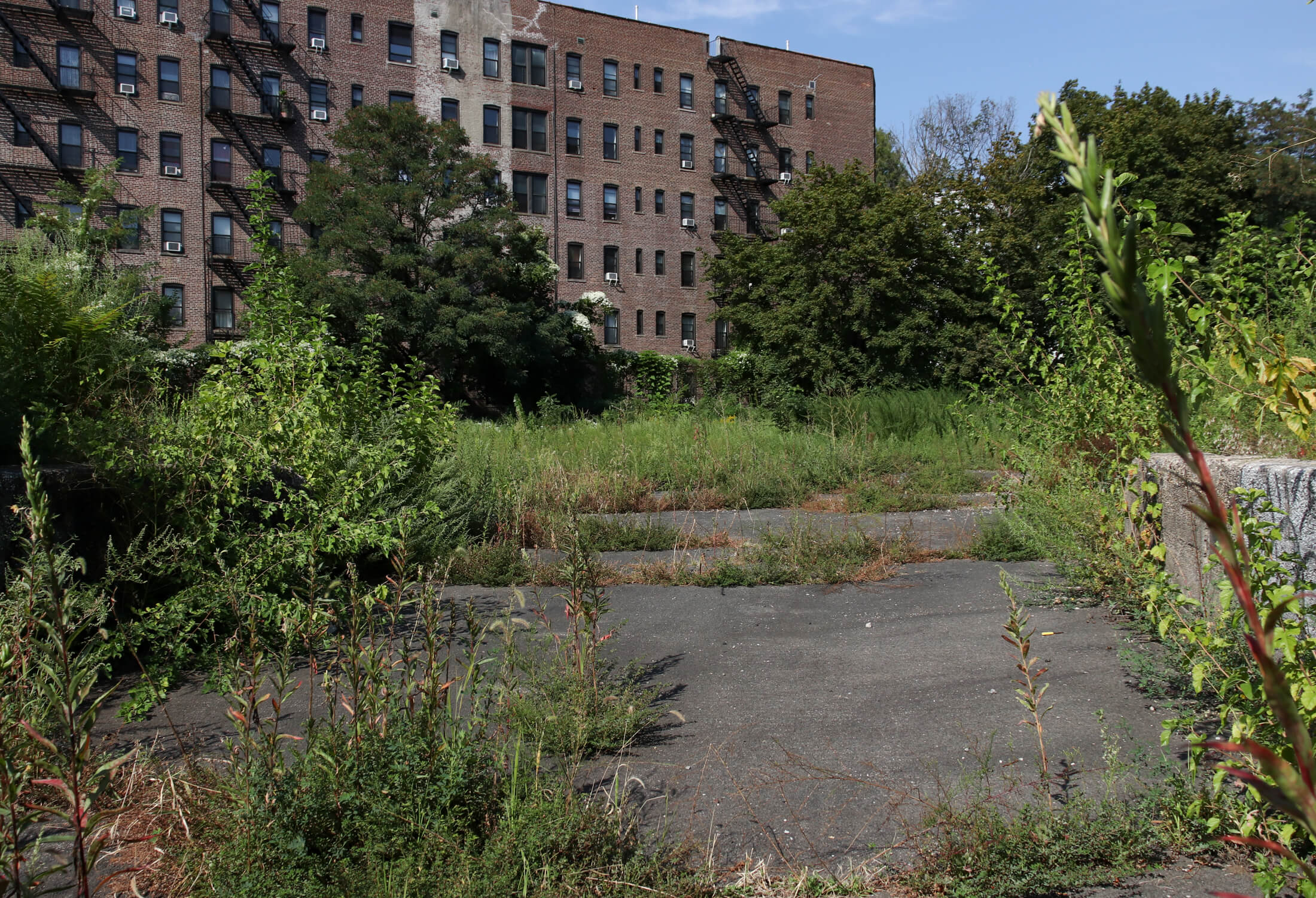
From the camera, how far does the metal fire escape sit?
47500 mm

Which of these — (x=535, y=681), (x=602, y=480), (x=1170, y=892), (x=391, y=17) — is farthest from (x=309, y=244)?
(x=1170, y=892)

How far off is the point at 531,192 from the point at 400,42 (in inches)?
337

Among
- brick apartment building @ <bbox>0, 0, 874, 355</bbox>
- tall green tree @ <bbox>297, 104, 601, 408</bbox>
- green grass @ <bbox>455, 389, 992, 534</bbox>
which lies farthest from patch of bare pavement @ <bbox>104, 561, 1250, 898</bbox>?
brick apartment building @ <bbox>0, 0, 874, 355</bbox>

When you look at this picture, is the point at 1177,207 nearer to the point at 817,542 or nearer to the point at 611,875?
the point at 817,542

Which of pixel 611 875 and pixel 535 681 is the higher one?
pixel 535 681

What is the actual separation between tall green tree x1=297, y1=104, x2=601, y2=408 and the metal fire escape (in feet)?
55.1

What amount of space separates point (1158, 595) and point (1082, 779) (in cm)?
72

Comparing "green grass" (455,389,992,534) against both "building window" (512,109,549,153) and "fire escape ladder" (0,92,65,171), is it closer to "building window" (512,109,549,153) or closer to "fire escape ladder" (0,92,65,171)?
"fire escape ladder" (0,92,65,171)

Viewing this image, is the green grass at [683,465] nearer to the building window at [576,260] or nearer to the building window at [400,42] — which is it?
the building window at [576,260]

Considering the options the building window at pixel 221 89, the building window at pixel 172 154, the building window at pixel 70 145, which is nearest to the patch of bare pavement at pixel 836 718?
the building window at pixel 172 154

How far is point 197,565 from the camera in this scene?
15.7 ft

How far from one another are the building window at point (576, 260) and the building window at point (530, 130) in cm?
472

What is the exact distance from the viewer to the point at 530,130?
4294 cm

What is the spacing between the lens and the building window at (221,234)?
37156mm
